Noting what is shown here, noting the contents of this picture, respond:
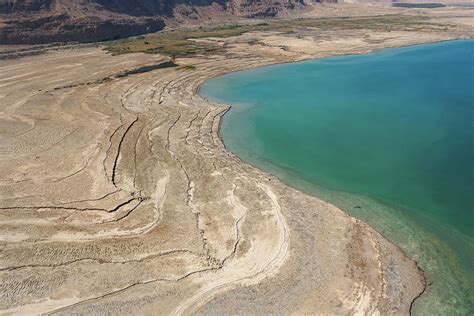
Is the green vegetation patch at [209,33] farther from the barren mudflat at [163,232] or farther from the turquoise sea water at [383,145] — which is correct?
the barren mudflat at [163,232]

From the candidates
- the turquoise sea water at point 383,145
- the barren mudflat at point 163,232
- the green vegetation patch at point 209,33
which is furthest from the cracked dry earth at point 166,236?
the green vegetation patch at point 209,33

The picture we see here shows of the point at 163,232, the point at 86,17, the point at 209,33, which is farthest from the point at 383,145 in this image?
the point at 209,33

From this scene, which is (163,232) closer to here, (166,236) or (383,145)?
(166,236)

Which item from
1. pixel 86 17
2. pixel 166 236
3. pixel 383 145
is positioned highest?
pixel 86 17

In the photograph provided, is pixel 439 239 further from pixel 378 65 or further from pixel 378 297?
pixel 378 65

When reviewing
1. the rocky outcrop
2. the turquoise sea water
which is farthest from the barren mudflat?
the rocky outcrop

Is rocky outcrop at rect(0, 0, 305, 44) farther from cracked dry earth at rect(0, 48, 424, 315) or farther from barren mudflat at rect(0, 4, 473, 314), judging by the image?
cracked dry earth at rect(0, 48, 424, 315)
